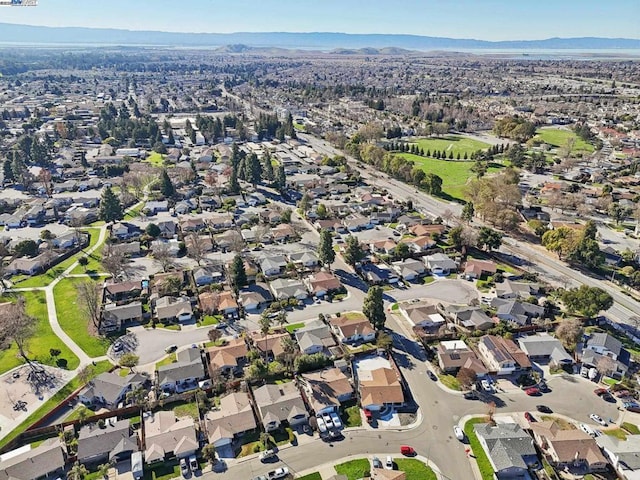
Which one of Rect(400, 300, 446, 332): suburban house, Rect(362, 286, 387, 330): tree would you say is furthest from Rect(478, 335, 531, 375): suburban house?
Rect(362, 286, 387, 330): tree

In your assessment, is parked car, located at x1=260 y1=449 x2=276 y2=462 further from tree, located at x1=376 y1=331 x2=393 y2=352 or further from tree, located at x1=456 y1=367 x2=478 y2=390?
tree, located at x1=456 y1=367 x2=478 y2=390

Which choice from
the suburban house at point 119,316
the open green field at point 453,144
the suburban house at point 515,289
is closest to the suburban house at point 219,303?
the suburban house at point 119,316

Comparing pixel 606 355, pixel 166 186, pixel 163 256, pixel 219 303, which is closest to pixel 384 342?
pixel 219 303

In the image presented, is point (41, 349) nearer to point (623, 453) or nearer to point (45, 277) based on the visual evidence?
point (45, 277)

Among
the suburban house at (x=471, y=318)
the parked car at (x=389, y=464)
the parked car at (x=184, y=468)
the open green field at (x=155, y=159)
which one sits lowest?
the parked car at (x=184, y=468)

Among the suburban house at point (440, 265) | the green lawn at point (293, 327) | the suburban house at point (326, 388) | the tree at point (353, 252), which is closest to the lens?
the suburban house at point (326, 388)

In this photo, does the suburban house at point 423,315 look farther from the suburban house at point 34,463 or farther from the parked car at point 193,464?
the suburban house at point 34,463
